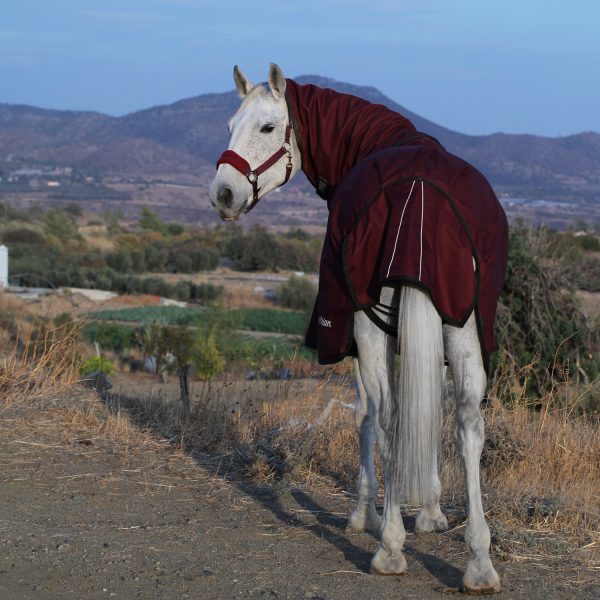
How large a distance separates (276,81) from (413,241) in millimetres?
1395

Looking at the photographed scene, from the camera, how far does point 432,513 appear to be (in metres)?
5.45

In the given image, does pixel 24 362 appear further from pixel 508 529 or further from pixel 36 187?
pixel 36 187

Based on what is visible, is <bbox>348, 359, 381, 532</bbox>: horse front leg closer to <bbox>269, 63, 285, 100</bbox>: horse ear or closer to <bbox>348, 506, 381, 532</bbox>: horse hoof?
<bbox>348, 506, 381, 532</bbox>: horse hoof

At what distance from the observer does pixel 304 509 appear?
5895mm

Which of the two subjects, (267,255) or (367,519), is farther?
(267,255)

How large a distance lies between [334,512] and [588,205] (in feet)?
361

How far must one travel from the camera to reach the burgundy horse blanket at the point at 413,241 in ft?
14.4

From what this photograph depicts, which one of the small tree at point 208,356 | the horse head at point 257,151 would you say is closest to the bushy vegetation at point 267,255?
the small tree at point 208,356

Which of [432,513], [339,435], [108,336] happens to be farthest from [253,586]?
[108,336]

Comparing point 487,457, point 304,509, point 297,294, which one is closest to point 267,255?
point 297,294

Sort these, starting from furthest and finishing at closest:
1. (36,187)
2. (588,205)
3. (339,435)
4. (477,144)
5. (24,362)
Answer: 1. (477,144)
2. (36,187)
3. (588,205)
4. (24,362)
5. (339,435)

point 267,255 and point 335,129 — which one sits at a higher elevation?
point 335,129

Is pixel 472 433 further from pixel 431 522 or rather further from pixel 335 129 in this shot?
pixel 335 129

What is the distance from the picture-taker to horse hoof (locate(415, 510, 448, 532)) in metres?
5.44
